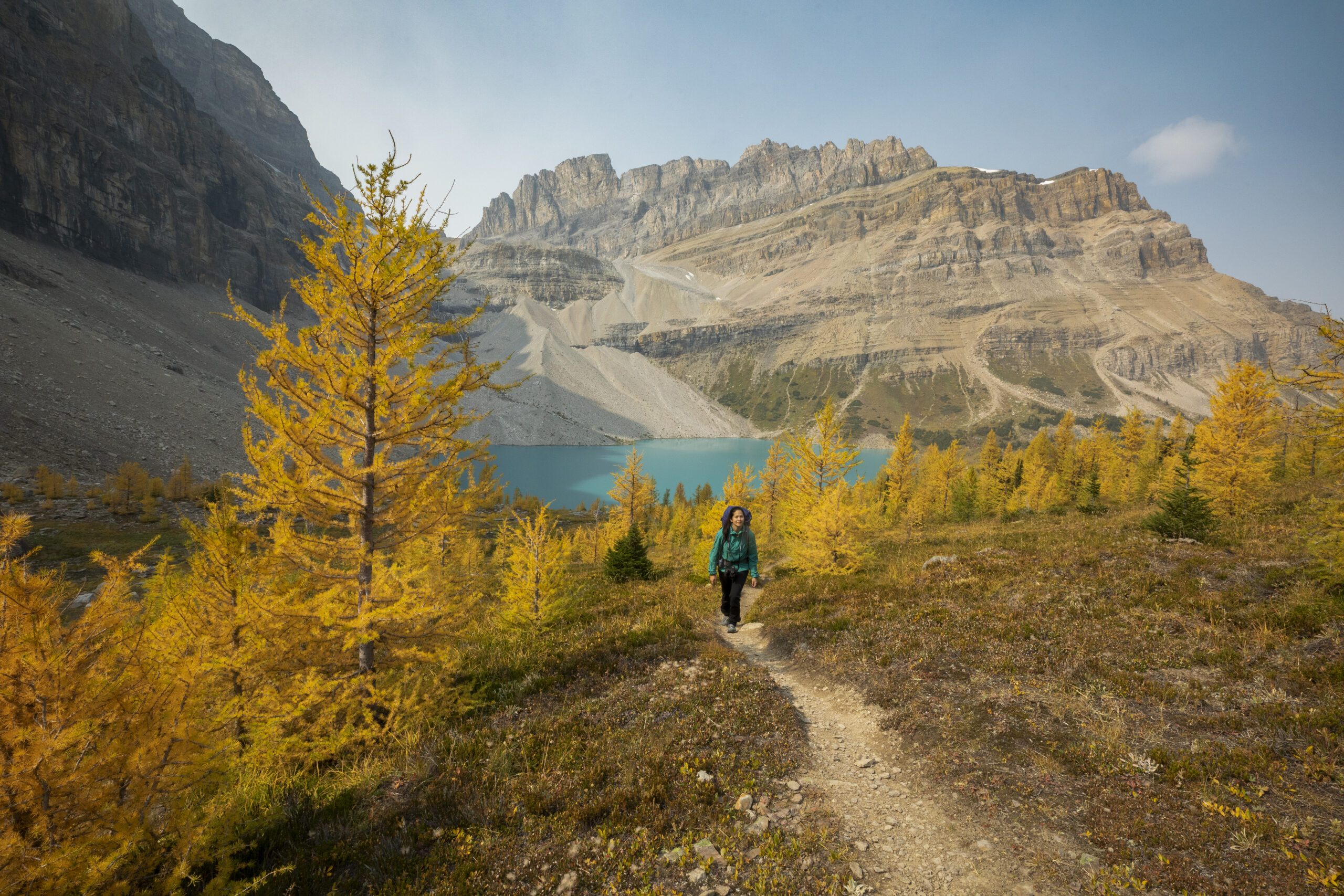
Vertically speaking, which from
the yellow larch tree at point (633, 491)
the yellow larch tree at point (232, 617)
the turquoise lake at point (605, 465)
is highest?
the yellow larch tree at point (232, 617)

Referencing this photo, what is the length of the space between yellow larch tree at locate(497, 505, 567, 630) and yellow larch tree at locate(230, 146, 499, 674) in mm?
5563

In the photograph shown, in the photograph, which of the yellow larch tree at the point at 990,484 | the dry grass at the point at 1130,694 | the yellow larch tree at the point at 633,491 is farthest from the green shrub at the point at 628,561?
the yellow larch tree at the point at 990,484

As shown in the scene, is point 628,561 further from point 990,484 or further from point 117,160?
point 117,160

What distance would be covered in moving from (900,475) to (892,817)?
150ft

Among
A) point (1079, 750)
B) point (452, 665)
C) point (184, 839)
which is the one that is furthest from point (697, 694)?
point (184, 839)

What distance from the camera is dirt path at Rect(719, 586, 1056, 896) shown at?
4.04 metres

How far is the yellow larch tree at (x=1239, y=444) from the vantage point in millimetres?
21109

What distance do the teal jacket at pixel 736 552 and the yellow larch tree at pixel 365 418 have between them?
17.0 ft

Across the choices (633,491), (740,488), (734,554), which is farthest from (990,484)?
(734,554)

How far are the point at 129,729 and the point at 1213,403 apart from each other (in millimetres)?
37365

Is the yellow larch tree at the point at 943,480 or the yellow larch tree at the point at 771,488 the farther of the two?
the yellow larch tree at the point at 943,480

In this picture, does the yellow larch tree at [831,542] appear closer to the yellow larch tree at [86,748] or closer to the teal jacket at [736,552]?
the teal jacket at [736,552]

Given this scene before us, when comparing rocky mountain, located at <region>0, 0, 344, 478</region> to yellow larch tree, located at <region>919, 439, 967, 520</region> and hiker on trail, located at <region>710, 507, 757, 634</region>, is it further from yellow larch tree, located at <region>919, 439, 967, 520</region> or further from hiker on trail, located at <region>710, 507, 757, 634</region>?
yellow larch tree, located at <region>919, 439, 967, 520</region>

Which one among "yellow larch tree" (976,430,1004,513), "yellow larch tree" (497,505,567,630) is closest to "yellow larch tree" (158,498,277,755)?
"yellow larch tree" (497,505,567,630)
